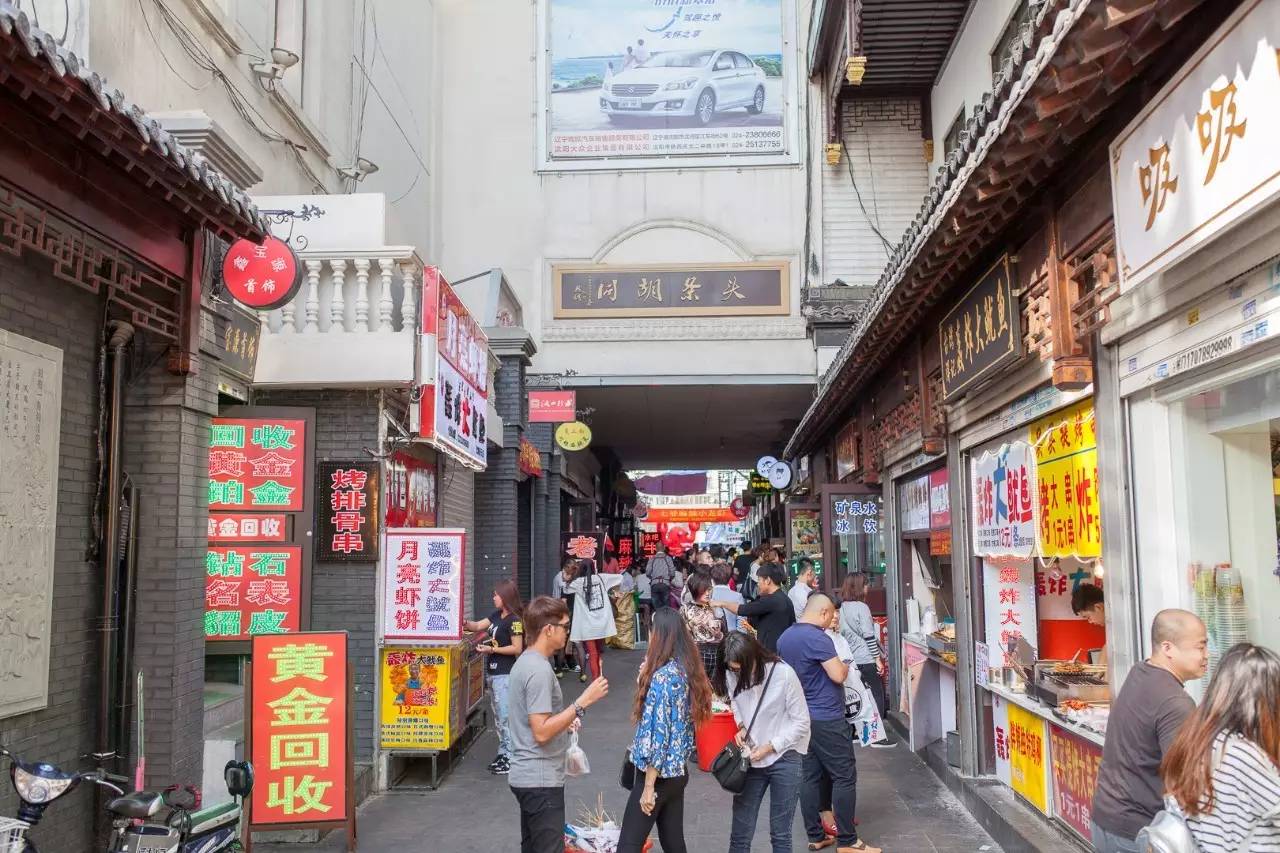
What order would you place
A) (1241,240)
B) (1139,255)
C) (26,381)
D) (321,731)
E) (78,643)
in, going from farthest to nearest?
1. (321,731)
2. (78,643)
3. (26,381)
4. (1139,255)
5. (1241,240)

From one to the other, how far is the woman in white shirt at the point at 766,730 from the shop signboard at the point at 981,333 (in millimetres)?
2500

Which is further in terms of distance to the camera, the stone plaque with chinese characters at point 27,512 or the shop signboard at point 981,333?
the shop signboard at point 981,333

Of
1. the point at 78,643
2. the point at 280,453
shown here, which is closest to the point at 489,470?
the point at 280,453

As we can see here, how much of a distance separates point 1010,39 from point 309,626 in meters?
9.45

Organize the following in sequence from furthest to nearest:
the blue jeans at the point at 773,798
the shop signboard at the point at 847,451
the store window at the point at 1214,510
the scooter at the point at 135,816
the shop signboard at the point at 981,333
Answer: the shop signboard at the point at 847,451
the shop signboard at the point at 981,333
the blue jeans at the point at 773,798
the store window at the point at 1214,510
the scooter at the point at 135,816

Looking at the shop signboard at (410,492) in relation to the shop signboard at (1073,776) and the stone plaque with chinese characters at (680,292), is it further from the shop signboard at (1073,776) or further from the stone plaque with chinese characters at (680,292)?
the stone plaque with chinese characters at (680,292)

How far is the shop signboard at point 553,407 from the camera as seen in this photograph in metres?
17.2

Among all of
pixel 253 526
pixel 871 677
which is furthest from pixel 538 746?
pixel 871 677

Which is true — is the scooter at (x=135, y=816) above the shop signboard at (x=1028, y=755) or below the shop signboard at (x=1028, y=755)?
above

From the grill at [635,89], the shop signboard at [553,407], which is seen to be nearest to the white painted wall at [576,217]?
the grill at [635,89]

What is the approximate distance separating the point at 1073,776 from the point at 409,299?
627cm

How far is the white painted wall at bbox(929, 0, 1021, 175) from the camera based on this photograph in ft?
40.0

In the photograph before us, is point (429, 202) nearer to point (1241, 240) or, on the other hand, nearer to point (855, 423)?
point (855, 423)

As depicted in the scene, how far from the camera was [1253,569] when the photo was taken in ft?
16.1
